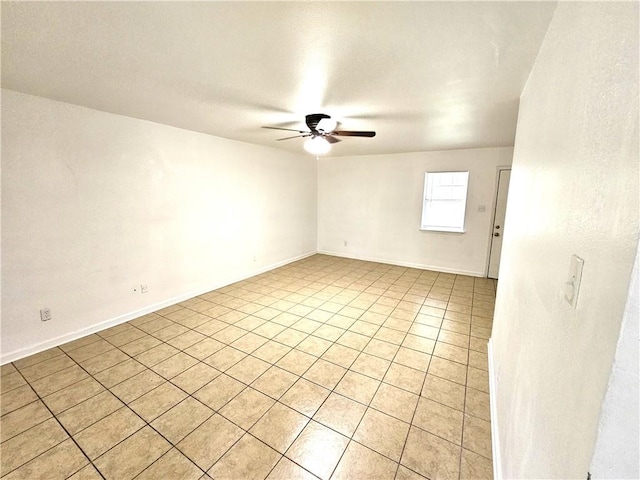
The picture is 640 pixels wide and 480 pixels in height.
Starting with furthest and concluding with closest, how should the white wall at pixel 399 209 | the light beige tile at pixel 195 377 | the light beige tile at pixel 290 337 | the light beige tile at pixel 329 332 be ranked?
the white wall at pixel 399 209 < the light beige tile at pixel 329 332 < the light beige tile at pixel 290 337 < the light beige tile at pixel 195 377

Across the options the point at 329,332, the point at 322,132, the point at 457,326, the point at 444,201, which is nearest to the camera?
the point at 322,132

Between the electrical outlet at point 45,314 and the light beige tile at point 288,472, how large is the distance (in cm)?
274

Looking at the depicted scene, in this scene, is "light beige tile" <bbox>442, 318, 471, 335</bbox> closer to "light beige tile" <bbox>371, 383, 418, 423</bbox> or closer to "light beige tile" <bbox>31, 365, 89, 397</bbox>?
"light beige tile" <bbox>371, 383, 418, 423</bbox>

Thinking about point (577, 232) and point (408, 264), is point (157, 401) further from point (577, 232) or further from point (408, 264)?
point (408, 264)

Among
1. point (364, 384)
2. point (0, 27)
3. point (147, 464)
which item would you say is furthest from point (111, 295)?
point (364, 384)

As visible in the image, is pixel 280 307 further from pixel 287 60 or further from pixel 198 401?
pixel 287 60

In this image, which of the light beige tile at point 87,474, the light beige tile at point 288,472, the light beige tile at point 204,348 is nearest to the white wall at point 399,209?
the light beige tile at point 204,348

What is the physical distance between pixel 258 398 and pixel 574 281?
2117 mm

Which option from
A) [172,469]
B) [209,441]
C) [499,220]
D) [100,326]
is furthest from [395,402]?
[499,220]

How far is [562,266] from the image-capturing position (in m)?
0.80

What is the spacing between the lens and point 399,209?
18.2ft

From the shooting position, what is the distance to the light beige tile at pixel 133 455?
1513 mm

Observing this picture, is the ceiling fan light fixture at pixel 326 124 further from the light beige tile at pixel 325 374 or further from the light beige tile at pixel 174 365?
the light beige tile at pixel 174 365

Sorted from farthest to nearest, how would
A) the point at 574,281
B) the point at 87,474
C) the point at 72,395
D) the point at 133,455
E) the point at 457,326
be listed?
the point at 457,326 < the point at 72,395 < the point at 133,455 < the point at 87,474 < the point at 574,281
